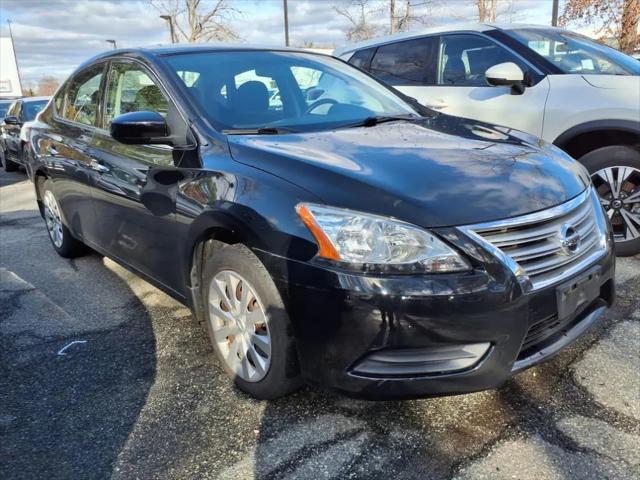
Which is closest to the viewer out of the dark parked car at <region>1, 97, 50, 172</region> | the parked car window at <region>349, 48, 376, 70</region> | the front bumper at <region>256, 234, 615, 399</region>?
the front bumper at <region>256, 234, 615, 399</region>

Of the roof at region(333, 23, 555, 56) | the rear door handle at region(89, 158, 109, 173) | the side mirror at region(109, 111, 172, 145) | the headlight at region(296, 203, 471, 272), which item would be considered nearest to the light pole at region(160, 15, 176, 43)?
the roof at region(333, 23, 555, 56)

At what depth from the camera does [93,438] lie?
2293 mm

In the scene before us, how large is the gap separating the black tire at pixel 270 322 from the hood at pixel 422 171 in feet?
1.29

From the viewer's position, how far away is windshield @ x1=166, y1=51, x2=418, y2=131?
287 cm

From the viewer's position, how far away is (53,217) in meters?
4.85

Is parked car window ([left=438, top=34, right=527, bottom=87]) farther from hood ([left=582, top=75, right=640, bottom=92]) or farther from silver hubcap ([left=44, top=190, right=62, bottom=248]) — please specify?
silver hubcap ([left=44, top=190, right=62, bottom=248])

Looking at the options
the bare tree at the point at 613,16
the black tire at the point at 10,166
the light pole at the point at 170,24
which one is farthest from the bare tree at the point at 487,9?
the black tire at the point at 10,166

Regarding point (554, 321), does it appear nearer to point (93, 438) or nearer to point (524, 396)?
point (524, 396)

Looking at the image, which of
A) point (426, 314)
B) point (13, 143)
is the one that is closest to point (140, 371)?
point (426, 314)

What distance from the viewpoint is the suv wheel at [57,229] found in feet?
15.1

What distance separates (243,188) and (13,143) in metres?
10.2

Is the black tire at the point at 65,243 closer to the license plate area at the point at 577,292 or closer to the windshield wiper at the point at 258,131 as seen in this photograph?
the windshield wiper at the point at 258,131

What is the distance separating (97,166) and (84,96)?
91 cm

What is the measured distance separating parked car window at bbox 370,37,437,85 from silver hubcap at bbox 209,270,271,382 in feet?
11.5
